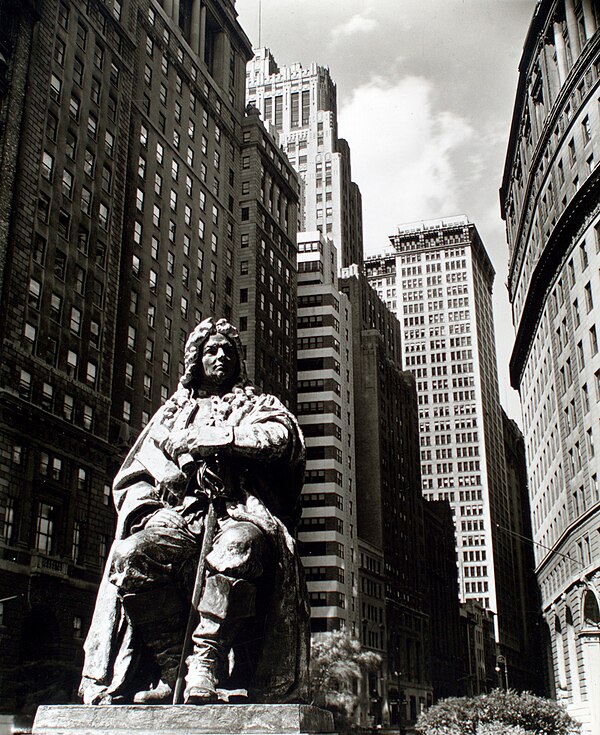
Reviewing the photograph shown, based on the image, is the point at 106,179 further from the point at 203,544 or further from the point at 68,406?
the point at 203,544

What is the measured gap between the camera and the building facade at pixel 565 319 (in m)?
59.8

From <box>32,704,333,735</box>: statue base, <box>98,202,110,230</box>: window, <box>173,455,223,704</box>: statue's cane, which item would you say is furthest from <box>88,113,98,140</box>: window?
<box>32,704,333,735</box>: statue base

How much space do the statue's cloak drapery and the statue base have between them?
32 cm

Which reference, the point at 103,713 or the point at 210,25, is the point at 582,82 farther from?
the point at 103,713

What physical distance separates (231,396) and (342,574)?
96.2 m

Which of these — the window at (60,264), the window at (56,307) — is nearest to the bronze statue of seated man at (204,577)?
the window at (56,307)

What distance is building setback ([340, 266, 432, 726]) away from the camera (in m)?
115

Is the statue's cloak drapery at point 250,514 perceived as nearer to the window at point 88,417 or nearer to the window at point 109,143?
the window at point 88,417

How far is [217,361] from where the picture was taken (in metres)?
6.85

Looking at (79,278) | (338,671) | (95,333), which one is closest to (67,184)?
(79,278)

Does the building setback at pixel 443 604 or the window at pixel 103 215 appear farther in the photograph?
the building setback at pixel 443 604

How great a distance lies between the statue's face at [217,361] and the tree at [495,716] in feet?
68.1

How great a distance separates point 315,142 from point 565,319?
106030 millimetres

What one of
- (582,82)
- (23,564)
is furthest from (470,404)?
(23,564)
